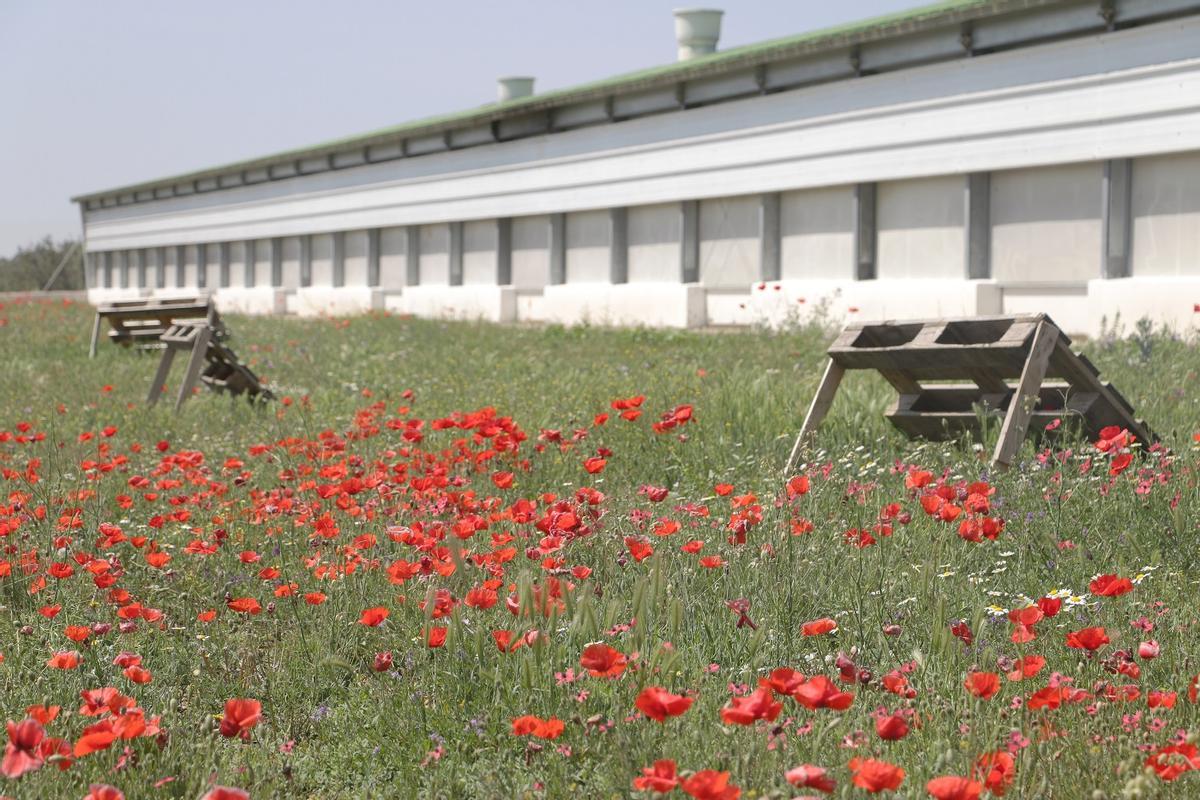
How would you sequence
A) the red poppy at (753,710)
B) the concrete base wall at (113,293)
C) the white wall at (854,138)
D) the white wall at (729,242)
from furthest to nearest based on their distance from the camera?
the concrete base wall at (113,293) < the white wall at (729,242) < the white wall at (854,138) < the red poppy at (753,710)

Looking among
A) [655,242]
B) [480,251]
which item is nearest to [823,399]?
[655,242]

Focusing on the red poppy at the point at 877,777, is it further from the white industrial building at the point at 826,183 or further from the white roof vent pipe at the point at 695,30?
the white roof vent pipe at the point at 695,30

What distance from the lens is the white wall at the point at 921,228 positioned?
21.1 meters

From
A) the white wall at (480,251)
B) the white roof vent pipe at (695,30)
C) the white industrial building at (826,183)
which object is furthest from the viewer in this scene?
the white wall at (480,251)

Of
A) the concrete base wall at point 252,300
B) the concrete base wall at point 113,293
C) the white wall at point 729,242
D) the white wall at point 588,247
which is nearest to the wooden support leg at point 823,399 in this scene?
the white wall at point 729,242

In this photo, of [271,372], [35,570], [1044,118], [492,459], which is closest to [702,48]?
[1044,118]

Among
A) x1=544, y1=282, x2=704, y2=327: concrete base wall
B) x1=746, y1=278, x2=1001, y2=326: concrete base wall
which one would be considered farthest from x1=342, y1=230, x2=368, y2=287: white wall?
x1=746, y1=278, x2=1001, y2=326: concrete base wall

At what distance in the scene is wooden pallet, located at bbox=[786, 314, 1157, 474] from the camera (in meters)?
6.25

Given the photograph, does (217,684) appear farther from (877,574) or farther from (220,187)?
(220,187)

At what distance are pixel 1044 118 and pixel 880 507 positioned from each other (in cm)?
1569

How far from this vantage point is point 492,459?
6.91 meters

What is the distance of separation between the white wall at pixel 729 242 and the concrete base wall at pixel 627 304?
51 cm

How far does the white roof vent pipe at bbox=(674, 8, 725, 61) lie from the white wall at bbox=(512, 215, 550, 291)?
213 inches

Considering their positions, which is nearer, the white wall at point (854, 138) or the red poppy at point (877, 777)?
the red poppy at point (877, 777)
